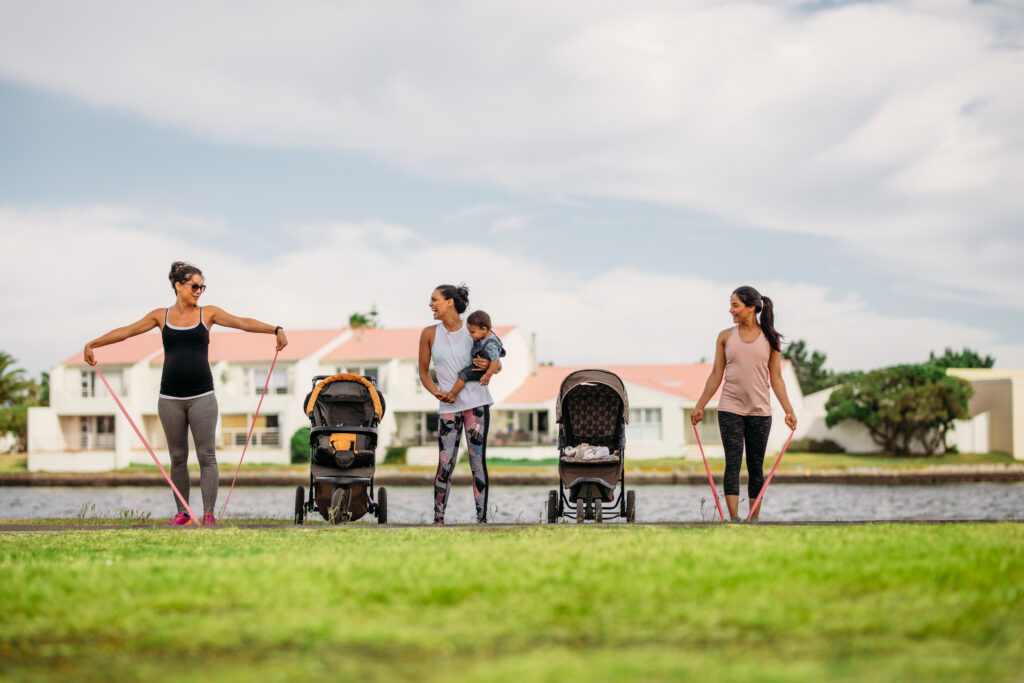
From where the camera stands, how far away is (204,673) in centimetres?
347

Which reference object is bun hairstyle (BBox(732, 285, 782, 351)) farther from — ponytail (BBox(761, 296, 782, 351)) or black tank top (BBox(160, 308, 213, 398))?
black tank top (BBox(160, 308, 213, 398))

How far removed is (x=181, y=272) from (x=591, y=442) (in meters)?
4.29

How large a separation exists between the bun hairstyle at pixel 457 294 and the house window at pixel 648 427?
43.9m

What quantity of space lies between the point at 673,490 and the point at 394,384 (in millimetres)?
21424

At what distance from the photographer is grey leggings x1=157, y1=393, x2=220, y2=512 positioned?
30.3ft

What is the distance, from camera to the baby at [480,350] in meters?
9.31

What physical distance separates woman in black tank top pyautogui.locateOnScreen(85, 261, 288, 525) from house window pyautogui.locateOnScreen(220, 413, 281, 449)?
1795 inches

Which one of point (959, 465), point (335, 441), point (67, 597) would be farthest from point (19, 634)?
point (959, 465)

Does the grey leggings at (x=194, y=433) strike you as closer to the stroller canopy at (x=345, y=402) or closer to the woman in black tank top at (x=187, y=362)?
the woman in black tank top at (x=187, y=362)

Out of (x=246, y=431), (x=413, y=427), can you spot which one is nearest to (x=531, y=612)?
(x=246, y=431)

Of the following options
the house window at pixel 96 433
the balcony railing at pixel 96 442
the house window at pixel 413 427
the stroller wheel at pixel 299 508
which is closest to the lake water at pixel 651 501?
the balcony railing at pixel 96 442

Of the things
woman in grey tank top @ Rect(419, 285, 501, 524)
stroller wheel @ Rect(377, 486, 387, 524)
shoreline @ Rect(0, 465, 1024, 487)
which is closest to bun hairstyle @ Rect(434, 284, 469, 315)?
woman in grey tank top @ Rect(419, 285, 501, 524)

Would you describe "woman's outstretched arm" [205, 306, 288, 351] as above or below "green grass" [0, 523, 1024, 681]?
above

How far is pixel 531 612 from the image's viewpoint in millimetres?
4316
